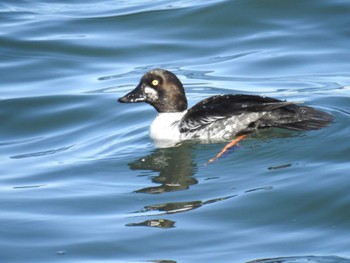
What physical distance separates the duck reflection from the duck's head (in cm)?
64

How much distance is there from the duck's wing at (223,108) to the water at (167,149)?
1.05 feet

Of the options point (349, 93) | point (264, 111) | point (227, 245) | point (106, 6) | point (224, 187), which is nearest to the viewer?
point (227, 245)

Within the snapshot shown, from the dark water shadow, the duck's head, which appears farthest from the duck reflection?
the duck's head

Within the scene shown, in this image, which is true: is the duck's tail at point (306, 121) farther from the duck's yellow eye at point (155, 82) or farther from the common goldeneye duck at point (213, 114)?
the duck's yellow eye at point (155, 82)

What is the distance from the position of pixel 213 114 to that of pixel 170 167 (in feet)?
2.57

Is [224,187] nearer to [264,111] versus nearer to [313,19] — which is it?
[264,111]

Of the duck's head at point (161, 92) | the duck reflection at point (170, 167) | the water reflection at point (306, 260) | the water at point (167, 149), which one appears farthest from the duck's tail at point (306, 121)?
the water reflection at point (306, 260)

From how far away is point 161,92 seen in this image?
12.4 m

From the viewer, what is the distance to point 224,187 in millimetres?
10531

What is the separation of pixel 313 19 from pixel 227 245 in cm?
971

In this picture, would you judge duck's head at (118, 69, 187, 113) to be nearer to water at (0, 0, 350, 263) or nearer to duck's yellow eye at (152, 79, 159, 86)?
duck's yellow eye at (152, 79, 159, 86)

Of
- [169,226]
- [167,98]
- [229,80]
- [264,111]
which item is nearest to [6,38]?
[229,80]

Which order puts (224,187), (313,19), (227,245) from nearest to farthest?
1. (227,245)
2. (224,187)
3. (313,19)

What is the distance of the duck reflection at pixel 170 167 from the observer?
10711mm
